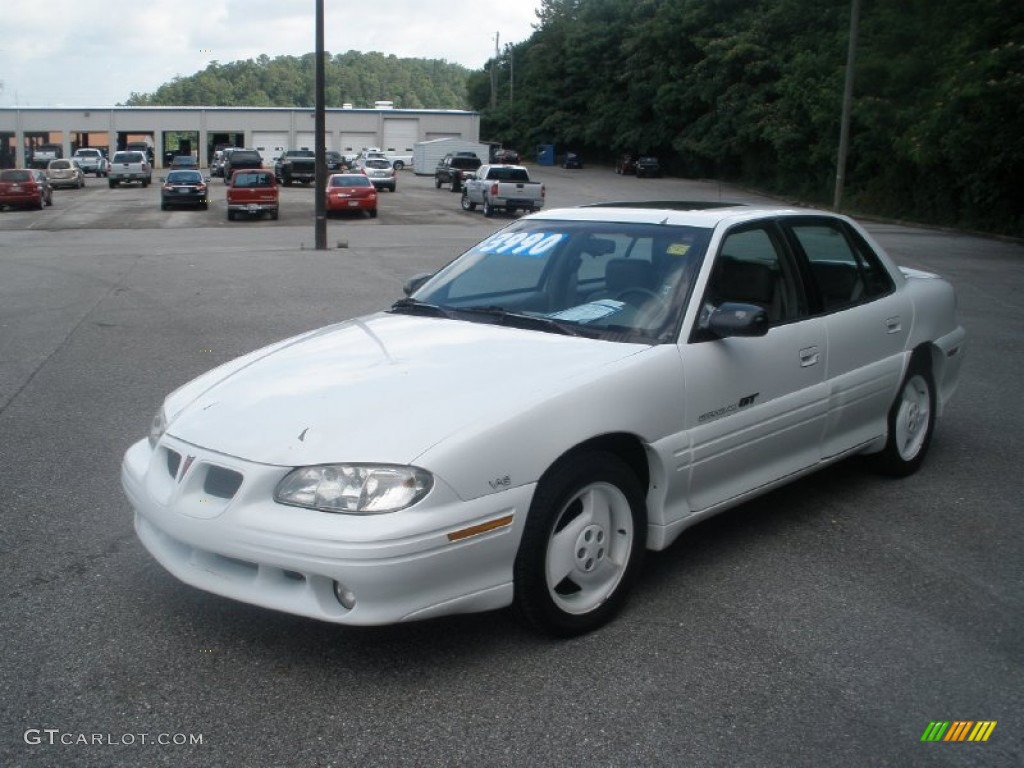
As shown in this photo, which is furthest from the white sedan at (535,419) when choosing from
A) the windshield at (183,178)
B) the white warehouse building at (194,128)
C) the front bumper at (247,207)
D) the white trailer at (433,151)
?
the white warehouse building at (194,128)

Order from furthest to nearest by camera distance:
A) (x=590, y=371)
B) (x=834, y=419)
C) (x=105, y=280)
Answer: (x=105, y=280)
(x=834, y=419)
(x=590, y=371)

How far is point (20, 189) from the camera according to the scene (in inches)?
1593

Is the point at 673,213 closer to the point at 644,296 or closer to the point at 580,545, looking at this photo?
the point at 644,296

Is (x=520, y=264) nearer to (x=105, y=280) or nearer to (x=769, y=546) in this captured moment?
(x=769, y=546)

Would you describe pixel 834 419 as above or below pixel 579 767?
above

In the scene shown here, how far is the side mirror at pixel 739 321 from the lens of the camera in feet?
14.7

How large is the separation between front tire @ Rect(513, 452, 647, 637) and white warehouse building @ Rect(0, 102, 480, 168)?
88761 millimetres

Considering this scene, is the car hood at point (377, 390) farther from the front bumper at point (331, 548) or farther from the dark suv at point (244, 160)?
the dark suv at point (244, 160)

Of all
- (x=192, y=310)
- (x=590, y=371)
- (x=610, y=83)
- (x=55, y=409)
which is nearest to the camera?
(x=590, y=371)

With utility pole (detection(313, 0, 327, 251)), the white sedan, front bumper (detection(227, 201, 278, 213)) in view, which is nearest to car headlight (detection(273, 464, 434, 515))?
the white sedan

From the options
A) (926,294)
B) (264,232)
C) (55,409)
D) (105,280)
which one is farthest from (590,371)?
(264,232)

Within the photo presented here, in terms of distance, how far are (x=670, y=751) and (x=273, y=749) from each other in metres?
1.20

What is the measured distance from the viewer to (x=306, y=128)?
91250 millimetres

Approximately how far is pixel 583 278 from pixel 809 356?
3.83 ft
